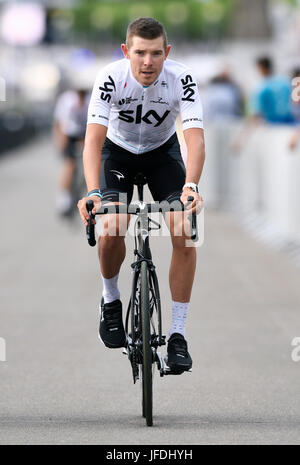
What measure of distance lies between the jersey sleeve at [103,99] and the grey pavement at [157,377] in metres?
1.54

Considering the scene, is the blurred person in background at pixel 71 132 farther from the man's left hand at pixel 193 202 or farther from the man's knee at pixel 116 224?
the man's left hand at pixel 193 202

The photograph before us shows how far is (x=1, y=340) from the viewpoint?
8828 mm

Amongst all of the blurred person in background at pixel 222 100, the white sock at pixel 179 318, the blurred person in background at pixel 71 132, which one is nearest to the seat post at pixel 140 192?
the white sock at pixel 179 318

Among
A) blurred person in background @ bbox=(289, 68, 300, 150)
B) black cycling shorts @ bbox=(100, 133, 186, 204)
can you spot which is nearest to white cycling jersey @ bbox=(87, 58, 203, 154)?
black cycling shorts @ bbox=(100, 133, 186, 204)

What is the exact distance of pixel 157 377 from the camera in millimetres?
7609

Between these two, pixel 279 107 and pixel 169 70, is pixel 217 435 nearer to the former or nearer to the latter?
pixel 169 70

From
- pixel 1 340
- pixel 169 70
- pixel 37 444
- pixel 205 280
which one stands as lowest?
pixel 37 444

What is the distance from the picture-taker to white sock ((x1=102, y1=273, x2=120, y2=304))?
6.80 meters

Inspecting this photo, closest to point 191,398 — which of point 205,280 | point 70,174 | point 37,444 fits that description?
point 37,444

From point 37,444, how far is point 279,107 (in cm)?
1030

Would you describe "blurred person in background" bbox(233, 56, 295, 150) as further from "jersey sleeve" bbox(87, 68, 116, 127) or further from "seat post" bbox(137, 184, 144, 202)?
"jersey sleeve" bbox(87, 68, 116, 127)

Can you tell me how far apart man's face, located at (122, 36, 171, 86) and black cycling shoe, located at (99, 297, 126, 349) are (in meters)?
1.28

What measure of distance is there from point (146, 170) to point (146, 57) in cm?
75

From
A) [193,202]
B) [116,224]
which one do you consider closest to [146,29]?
[193,202]
